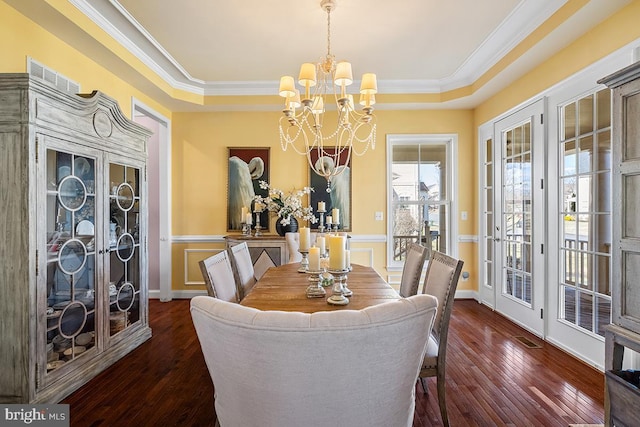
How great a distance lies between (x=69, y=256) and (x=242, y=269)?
1.13 meters

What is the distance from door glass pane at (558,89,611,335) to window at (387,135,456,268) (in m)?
1.72

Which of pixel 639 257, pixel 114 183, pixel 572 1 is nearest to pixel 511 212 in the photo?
pixel 572 1

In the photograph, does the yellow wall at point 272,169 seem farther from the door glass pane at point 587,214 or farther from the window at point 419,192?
the door glass pane at point 587,214

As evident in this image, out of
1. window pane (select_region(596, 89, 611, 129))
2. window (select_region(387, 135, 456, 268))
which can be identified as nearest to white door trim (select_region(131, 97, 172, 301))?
window (select_region(387, 135, 456, 268))

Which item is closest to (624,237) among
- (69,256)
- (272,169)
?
(69,256)

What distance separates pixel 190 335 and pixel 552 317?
3.37m

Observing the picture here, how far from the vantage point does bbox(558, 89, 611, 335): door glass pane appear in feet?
8.20

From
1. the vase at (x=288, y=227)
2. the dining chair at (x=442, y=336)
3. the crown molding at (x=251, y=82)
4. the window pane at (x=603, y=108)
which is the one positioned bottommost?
the dining chair at (x=442, y=336)

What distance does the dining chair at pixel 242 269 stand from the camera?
2414 mm

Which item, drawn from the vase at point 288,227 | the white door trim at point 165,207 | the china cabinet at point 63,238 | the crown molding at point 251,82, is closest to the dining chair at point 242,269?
the china cabinet at point 63,238

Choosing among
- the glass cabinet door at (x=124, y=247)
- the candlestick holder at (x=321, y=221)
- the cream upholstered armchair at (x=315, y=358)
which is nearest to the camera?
the cream upholstered armchair at (x=315, y=358)

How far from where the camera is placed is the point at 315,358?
84 centimetres

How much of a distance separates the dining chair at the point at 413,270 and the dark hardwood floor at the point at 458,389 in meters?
0.65

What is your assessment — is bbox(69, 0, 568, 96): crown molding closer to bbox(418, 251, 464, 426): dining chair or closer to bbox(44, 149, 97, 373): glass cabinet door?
bbox(44, 149, 97, 373): glass cabinet door
